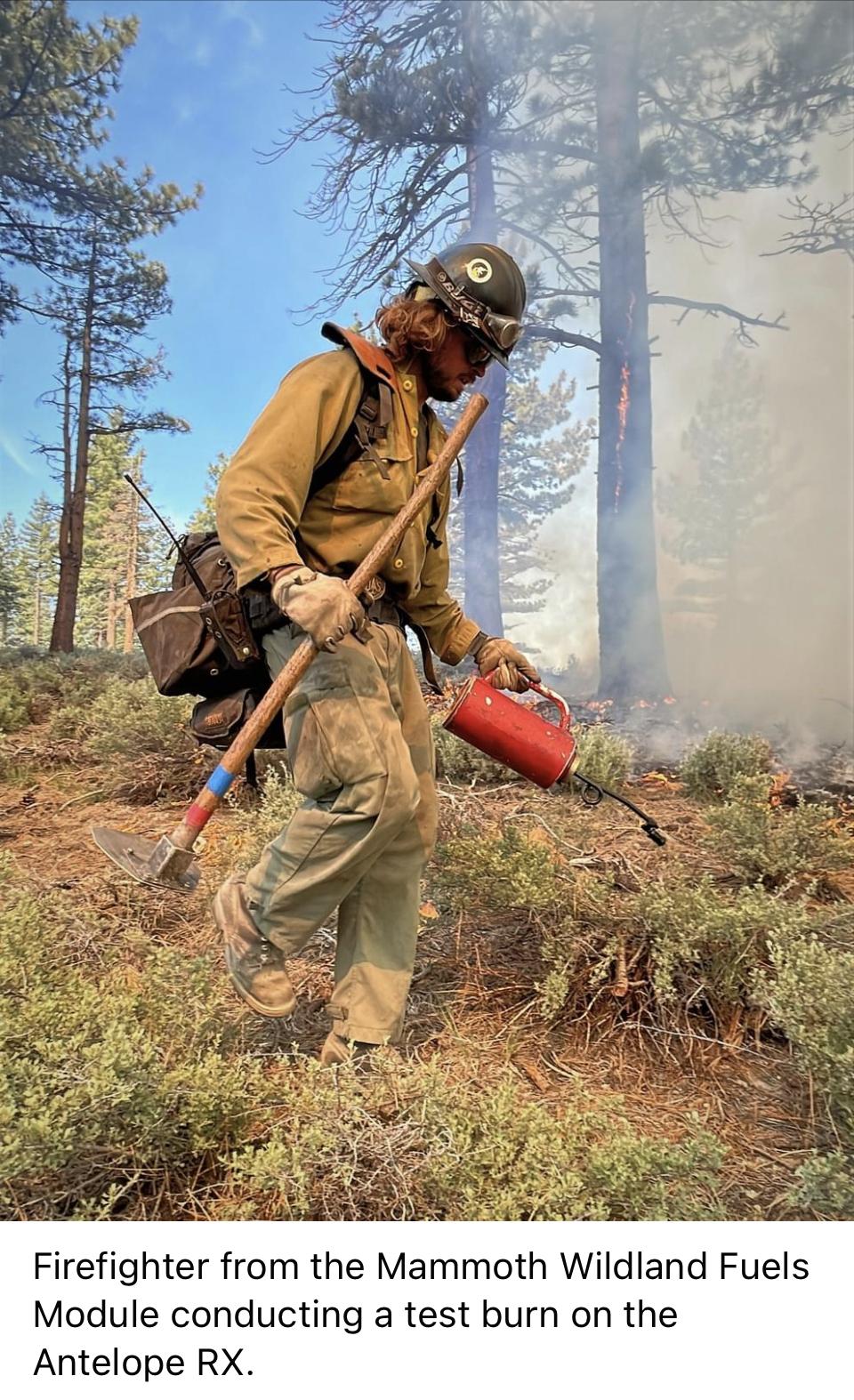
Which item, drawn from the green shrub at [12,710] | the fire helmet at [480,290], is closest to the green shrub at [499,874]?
the fire helmet at [480,290]

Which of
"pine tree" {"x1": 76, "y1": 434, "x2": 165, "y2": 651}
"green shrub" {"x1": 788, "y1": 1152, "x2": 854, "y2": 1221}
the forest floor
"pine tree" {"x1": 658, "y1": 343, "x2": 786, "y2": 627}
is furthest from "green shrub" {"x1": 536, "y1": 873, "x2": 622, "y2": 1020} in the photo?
"pine tree" {"x1": 76, "y1": 434, "x2": 165, "y2": 651}

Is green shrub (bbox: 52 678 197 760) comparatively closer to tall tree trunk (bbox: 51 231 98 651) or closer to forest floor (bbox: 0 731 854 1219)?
forest floor (bbox: 0 731 854 1219)

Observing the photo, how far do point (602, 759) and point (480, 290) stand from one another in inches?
131

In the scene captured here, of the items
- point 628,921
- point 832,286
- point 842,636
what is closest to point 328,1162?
point 628,921

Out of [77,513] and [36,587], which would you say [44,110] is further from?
[36,587]

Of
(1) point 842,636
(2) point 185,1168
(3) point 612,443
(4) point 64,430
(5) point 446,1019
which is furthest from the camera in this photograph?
(4) point 64,430

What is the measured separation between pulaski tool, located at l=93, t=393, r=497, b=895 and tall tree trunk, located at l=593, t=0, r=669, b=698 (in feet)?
23.5

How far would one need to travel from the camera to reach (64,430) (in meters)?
Result: 10.7

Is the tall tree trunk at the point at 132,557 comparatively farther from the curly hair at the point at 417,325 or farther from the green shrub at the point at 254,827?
the curly hair at the point at 417,325

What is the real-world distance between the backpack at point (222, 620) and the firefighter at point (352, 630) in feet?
0.05

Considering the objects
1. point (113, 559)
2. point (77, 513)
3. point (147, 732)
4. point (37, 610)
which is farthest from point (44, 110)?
point (37, 610)

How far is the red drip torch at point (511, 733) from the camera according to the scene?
2.60m
